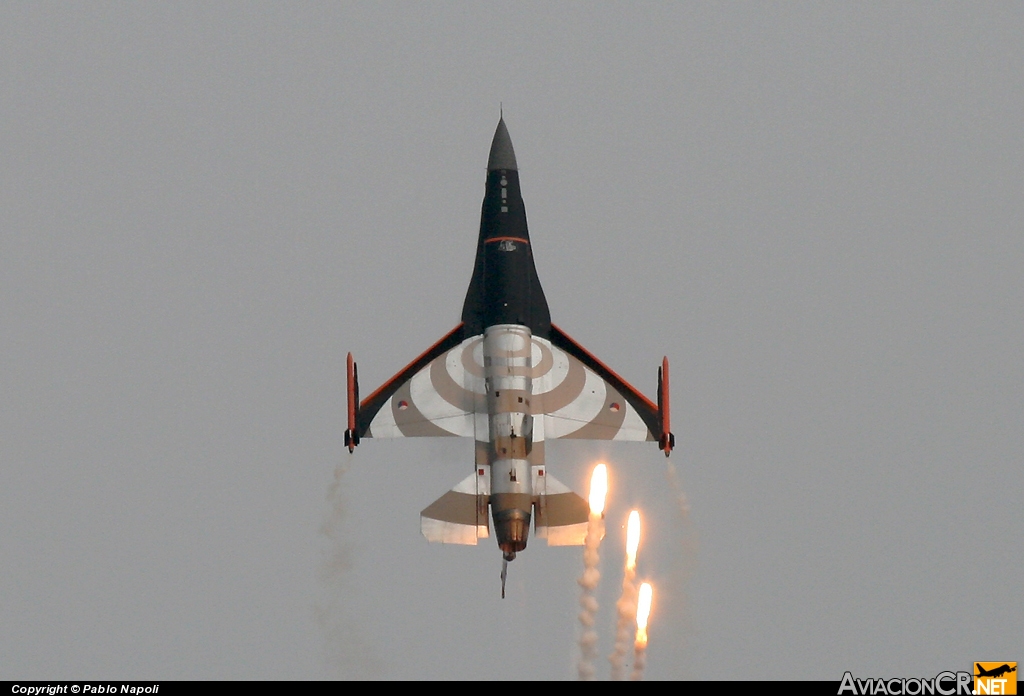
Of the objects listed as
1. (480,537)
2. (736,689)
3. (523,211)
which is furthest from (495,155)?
(736,689)

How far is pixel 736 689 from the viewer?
9819 centimetres

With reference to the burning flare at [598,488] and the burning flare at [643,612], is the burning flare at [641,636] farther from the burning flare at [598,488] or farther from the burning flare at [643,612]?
the burning flare at [598,488]

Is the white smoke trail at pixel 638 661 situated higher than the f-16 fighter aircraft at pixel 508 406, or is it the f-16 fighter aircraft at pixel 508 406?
the f-16 fighter aircraft at pixel 508 406

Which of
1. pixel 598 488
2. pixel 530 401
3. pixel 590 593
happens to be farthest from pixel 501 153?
pixel 590 593

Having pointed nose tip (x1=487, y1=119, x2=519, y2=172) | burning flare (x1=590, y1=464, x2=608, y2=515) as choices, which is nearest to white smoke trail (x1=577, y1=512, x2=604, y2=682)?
burning flare (x1=590, y1=464, x2=608, y2=515)

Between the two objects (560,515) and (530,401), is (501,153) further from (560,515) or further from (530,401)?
(560,515)

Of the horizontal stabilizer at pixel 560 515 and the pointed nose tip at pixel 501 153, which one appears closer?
the horizontal stabilizer at pixel 560 515

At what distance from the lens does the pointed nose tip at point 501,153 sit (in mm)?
113750

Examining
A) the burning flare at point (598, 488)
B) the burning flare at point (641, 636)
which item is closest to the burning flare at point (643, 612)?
the burning flare at point (641, 636)

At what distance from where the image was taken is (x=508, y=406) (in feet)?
331

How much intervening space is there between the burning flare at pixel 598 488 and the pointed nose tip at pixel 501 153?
17965 millimetres

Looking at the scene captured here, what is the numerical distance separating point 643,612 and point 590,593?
7.40 ft

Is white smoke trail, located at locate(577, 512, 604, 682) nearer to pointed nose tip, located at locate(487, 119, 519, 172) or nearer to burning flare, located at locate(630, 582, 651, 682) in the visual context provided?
burning flare, located at locate(630, 582, 651, 682)

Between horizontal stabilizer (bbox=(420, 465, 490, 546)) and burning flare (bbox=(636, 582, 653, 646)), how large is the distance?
6.79 meters
